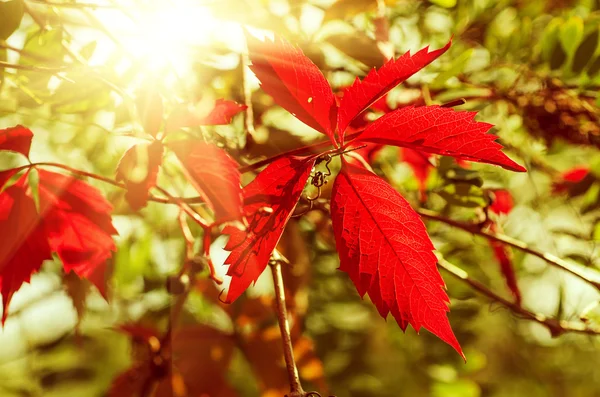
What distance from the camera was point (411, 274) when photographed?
0.42 meters

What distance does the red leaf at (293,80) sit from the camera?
41 centimetres

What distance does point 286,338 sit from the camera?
1.31ft

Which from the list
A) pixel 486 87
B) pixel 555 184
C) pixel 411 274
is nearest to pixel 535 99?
pixel 486 87

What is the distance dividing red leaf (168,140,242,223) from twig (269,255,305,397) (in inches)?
2.7

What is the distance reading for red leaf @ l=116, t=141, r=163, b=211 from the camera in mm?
437

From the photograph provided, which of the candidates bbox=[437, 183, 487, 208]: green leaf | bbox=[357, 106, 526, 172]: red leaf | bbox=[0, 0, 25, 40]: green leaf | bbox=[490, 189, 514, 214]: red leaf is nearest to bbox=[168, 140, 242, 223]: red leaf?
bbox=[357, 106, 526, 172]: red leaf

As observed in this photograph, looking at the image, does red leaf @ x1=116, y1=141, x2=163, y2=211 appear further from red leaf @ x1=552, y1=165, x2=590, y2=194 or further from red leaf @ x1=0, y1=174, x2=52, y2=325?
red leaf @ x1=552, y1=165, x2=590, y2=194

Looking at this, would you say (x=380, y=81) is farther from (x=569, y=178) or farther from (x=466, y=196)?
(x=569, y=178)

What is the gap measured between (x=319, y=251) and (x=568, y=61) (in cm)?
67

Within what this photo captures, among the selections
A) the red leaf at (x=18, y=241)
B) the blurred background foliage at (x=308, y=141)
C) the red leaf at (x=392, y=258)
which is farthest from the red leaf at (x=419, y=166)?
the red leaf at (x=18, y=241)

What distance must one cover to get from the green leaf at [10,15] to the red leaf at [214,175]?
0.24m

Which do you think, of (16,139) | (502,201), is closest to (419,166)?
(502,201)

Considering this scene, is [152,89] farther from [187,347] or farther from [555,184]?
[555,184]

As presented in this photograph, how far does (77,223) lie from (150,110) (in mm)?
167
